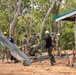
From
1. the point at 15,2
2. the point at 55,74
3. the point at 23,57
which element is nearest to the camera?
the point at 23,57

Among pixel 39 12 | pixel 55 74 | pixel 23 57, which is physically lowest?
pixel 55 74

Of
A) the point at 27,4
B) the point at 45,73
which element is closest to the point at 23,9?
the point at 27,4

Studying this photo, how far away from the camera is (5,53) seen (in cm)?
1827

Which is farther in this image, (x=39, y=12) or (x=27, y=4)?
(x=27, y=4)

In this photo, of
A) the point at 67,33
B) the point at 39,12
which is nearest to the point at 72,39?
the point at 67,33

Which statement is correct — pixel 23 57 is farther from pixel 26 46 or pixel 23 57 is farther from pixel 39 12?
pixel 39 12

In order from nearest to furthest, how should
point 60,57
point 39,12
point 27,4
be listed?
1. point 60,57
2. point 39,12
3. point 27,4

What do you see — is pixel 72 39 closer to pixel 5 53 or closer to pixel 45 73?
pixel 5 53

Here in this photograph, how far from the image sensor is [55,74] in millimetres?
11195

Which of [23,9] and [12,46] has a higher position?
[23,9]

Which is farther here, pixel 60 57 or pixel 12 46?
pixel 60 57

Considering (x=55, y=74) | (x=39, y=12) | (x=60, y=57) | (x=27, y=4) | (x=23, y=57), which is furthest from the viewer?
(x=27, y=4)

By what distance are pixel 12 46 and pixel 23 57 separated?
387 mm

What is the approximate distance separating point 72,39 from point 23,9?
22.3 feet
